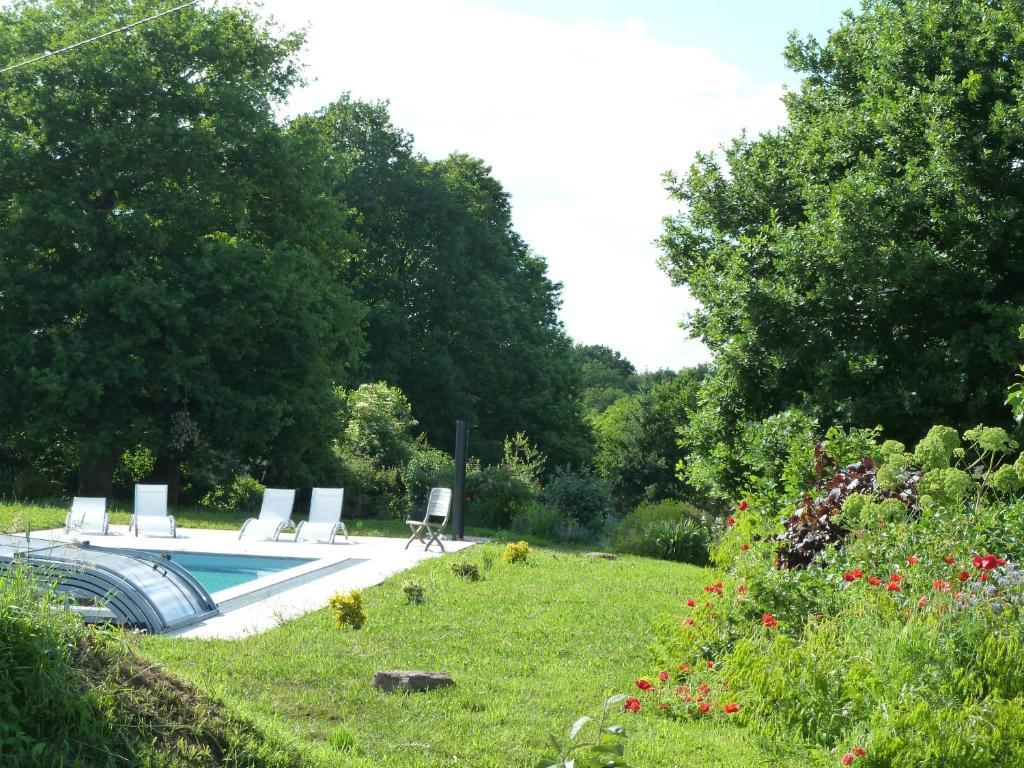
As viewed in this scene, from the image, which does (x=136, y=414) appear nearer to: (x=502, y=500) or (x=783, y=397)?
(x=502, y=500)

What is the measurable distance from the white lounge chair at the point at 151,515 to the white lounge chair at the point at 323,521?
6.46 feet

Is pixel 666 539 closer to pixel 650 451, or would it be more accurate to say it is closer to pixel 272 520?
pixel 272 520

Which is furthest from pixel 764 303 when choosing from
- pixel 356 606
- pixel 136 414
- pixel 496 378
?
pixel 496 378

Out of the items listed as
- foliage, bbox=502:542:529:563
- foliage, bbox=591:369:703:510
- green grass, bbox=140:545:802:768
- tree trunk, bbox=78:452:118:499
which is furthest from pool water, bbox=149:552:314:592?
foliage, bbox=591:369:703:510

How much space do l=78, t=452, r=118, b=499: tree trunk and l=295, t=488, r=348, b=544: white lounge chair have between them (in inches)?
274

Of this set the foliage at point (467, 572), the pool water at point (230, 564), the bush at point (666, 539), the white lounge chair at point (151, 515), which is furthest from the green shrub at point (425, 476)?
the foliage at point (467, 572)

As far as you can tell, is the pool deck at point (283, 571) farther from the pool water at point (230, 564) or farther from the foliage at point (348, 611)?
the foliage at point (348, 611)

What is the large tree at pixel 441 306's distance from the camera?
1268 inches

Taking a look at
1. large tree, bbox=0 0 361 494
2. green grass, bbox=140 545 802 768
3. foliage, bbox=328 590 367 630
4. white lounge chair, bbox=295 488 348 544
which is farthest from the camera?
large tree, bbox=0 0 361 494

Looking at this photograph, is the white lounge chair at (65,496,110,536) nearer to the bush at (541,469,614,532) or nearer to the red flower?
the bush at (541,469,614,532)

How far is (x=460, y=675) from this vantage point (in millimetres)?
6219

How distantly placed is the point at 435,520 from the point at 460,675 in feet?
33.2

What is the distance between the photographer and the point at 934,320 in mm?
12523

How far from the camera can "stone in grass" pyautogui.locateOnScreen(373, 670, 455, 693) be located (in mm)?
5660
